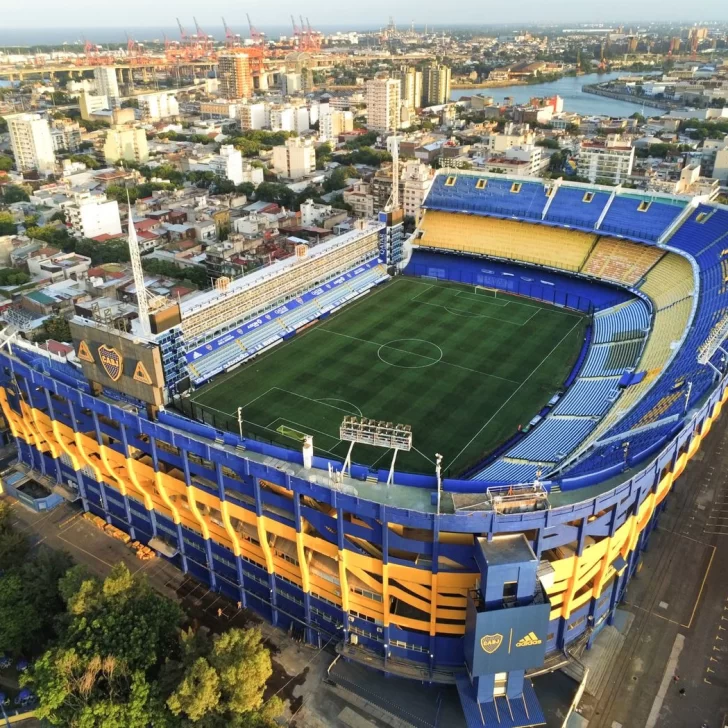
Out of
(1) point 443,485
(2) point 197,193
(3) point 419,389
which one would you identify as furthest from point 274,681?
(2) point 197,193

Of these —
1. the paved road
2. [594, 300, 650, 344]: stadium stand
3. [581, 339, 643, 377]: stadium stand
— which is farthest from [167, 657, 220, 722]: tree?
[594, 300, 650, 344]: stadium stand

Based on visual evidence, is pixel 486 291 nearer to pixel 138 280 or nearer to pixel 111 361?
pixel 138 280

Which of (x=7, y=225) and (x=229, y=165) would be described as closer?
(x=7, y=225)

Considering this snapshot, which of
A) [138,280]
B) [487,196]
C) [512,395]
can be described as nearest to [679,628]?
[512,395]

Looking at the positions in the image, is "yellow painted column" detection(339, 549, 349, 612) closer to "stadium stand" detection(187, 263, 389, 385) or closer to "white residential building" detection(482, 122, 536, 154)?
"stadium stand" detection(187, 263, 389, 385)

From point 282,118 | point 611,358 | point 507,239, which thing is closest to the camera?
point 611,358

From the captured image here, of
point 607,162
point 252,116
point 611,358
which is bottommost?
point 611,358
